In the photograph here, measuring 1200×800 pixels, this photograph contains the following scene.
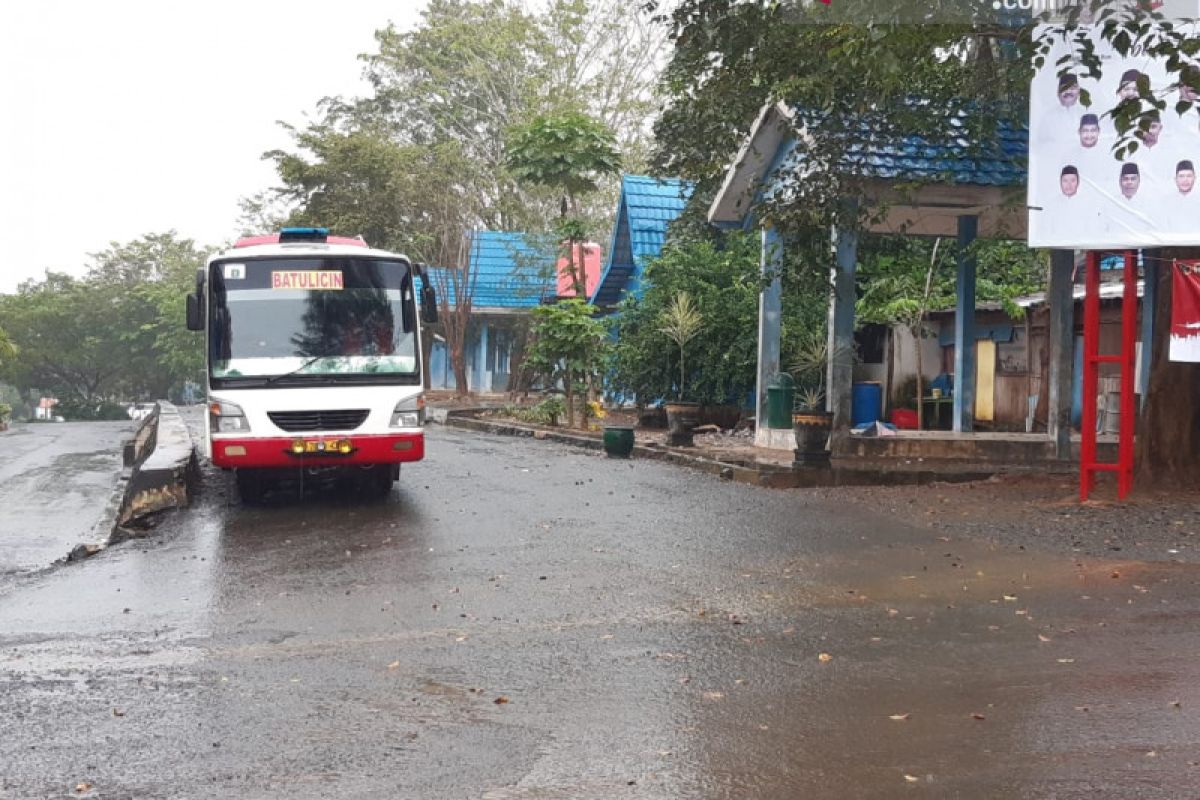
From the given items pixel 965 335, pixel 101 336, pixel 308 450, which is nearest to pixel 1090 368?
pixel 965 335

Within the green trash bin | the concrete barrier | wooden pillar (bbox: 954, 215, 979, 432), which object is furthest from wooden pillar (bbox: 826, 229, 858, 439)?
the concrete barrier

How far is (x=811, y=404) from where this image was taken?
60.3 ft

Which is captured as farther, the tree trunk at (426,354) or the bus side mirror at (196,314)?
the tree trunk at (426,354)

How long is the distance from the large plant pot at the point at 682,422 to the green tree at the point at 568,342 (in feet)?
13.2

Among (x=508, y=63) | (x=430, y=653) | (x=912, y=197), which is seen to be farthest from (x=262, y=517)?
(x=508, y=63)

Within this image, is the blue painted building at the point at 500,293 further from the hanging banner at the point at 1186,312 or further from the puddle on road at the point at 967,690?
the puddle on road at the point at 967,690

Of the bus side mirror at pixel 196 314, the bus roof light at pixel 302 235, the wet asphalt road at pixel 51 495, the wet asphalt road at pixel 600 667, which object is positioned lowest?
the wet asphalt road at pixel 51 495

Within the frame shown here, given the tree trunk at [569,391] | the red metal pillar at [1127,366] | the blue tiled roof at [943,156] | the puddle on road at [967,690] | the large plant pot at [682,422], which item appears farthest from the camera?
the tree trunk at [569,391]

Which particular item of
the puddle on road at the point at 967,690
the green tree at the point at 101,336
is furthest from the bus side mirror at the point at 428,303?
the green tree at the point at 101,336

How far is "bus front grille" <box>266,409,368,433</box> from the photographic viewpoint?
12.3m

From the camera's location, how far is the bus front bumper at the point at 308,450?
1220 cm

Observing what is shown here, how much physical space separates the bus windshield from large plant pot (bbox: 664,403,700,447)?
6.35 metres

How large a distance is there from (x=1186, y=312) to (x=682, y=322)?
10522 millimetres

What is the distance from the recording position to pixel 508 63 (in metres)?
37.6
